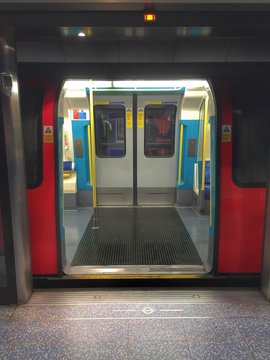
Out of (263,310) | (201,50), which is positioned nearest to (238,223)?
(263,310)

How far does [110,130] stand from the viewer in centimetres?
679

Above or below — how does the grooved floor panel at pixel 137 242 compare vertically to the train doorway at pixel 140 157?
below

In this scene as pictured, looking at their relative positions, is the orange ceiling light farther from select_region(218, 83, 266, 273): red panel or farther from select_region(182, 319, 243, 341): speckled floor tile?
select_region(182, 319, 243, 341): speckled floor tile

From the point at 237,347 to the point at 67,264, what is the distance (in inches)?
86.8

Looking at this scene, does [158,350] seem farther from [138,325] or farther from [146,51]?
[146,51]

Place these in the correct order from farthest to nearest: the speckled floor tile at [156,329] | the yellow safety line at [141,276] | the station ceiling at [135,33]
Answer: the yellow safety line at [141,276]
the speckled floor tile at [156,329]
the station ceiling at [135,33]

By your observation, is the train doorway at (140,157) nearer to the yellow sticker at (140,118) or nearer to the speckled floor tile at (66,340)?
the yellow sticker at (140,118)

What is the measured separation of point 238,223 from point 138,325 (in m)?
1.54

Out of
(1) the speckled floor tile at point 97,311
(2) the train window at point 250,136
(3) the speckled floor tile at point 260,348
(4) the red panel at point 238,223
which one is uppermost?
(2) the train window at point 250,136

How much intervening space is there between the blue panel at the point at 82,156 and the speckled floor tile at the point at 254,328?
15.7 ft

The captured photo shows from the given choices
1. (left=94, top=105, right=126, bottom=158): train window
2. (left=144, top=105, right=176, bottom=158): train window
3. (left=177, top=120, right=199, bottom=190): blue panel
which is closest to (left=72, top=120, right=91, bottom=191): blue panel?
(left=94, top=105, right=126, bottom=158): train window

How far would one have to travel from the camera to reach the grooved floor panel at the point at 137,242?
3859 mm

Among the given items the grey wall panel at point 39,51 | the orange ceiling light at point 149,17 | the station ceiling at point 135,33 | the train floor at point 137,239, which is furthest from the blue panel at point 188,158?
the orange ceiling light at point 149,17

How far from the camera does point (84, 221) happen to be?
568 centimetres
